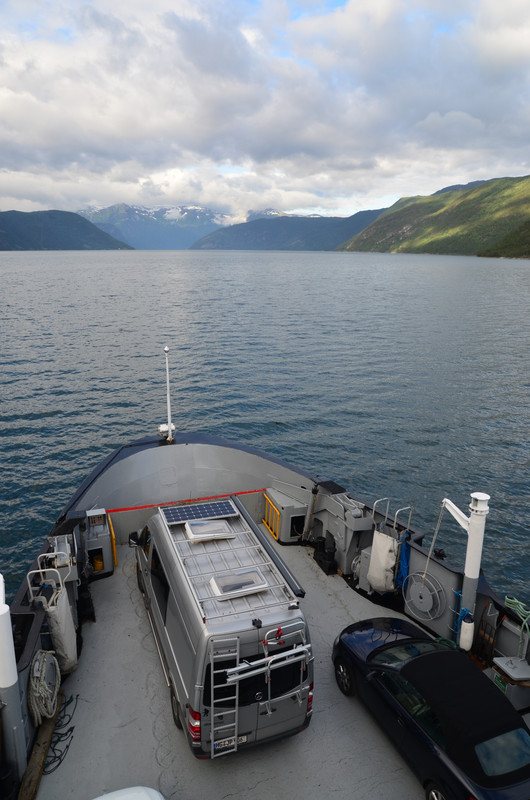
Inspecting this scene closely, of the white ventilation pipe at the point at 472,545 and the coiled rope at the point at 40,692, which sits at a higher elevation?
the white ventilation pipe at the point at 472,545

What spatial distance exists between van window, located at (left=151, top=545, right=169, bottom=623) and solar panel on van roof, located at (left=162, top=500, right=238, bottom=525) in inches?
23.1

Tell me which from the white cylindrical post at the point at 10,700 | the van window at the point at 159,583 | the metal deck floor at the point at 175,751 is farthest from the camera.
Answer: the van window at the point at 159,583

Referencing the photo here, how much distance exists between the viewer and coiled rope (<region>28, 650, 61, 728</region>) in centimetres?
606

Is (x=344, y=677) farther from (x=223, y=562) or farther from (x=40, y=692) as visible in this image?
(x=40, y=692)

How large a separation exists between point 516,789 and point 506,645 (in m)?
2.71

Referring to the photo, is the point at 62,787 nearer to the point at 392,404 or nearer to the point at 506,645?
the point at 506,645

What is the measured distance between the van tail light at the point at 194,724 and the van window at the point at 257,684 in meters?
0.23

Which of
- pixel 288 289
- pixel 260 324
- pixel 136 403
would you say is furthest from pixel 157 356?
pixel 288 289

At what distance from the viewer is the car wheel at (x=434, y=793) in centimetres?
544

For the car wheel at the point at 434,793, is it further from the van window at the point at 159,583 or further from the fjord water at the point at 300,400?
the fjord water at the point at 300,400

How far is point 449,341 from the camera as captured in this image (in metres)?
49.4

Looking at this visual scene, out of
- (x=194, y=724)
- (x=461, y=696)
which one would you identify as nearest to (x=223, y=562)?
(x=194, y=724)

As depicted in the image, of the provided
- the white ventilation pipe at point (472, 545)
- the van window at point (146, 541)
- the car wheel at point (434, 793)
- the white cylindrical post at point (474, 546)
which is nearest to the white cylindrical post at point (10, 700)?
the van window at point (146, 541)

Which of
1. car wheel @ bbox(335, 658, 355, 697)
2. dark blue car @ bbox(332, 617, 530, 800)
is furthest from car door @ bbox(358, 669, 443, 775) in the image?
car wheel @ bbox(335, 658, 355, 697)
